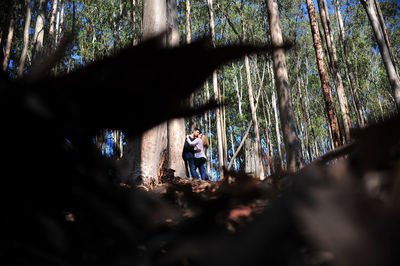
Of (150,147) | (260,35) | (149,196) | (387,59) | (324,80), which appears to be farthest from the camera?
(260,35)

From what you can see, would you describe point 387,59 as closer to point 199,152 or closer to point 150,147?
point 199,152

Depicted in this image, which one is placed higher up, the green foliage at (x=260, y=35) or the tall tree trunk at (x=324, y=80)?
the green foliage at (x=260, y=35)

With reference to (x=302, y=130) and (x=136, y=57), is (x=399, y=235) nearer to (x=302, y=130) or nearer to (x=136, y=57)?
(x=136, y=57)

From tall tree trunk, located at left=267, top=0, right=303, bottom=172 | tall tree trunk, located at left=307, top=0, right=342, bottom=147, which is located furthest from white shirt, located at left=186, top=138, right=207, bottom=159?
tall tree trunk, located at left=307, top=0, right=342, bottom=147

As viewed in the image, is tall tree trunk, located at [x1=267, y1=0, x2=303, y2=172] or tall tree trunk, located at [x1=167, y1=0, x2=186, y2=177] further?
tall tree trunk, located at [x1=167, y1=0, x2=186, y2=177]

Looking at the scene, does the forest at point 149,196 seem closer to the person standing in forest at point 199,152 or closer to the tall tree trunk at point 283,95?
the tall tree trunk at point 283,95

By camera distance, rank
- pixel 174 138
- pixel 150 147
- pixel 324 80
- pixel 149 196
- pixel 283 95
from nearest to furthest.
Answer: pixel 149 196 → pixel 150 147 → pixel 283 95 → pixel 174 138 → pixel 324 80

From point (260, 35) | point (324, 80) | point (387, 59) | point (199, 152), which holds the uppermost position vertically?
point (260, 35)

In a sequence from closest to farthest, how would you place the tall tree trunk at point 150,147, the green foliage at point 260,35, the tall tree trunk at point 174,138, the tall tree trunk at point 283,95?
the tall tree trunk at point 150,147
the tall tree trunk at point 283,95
the tall tree trunk at point 174,138
the green foliage at point 260,35

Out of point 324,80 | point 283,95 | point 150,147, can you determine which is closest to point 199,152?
point 283,95

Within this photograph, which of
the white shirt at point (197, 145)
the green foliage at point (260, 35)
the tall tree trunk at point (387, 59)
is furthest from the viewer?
the green foliage at point (260, 35)

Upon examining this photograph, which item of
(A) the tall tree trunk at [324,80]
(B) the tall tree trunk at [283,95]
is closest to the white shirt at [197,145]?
(B) the tall tree trunk at [283,95]

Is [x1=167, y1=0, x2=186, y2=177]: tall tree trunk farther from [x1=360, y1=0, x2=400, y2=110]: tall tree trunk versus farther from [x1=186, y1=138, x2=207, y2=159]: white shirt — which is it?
[x1=360, y1=0, x2=400, y2=110]: tall tree trunk

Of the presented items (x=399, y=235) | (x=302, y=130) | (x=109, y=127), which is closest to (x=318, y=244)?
(x=399, y=235)
